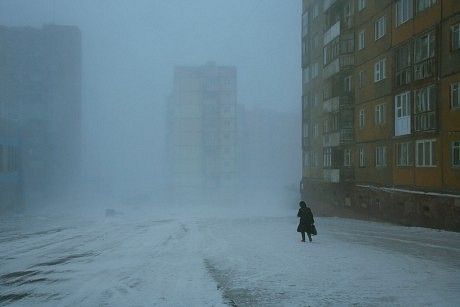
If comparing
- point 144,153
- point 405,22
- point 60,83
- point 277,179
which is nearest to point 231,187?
point 277,179

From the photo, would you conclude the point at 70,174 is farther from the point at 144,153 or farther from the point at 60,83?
the point at 144,153

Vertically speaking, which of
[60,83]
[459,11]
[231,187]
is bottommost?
[231,187]

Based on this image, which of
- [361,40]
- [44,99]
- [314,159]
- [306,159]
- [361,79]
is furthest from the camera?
[44,99]

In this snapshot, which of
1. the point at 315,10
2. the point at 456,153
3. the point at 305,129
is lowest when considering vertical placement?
the point at 456,153

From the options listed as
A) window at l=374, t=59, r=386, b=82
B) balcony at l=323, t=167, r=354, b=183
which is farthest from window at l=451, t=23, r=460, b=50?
balcony at l=323, t=167, r=354, b=183

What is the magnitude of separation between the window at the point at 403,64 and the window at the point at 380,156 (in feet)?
14.7

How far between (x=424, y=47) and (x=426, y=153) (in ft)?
17.2

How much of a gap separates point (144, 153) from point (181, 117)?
107051mm

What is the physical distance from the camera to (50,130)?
108000mm

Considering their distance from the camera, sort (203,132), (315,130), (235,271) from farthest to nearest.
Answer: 1. (203,132)
2. (315,130)
3. (235,271)

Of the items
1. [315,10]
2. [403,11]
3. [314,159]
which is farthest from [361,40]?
[314,159]

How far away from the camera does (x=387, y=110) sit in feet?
97.2

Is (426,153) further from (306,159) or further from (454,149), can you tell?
(306,159)

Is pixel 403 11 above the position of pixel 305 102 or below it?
above
